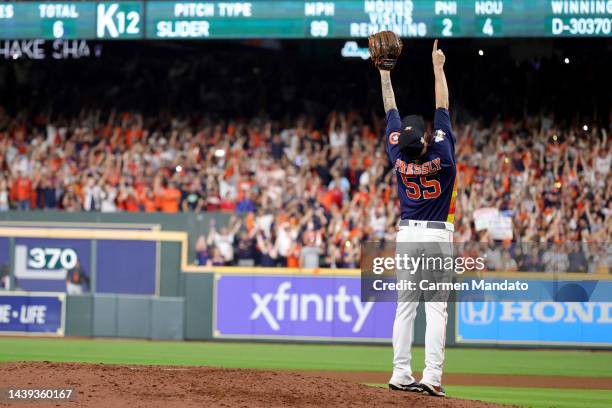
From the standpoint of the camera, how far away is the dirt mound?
7297mm

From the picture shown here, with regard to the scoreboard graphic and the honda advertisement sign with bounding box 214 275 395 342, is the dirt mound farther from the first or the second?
the scoreboard graphic

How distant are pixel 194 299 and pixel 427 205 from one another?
30.7 feet

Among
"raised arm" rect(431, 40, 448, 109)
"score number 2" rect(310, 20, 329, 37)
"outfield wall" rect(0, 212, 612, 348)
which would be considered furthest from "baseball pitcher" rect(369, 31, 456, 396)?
"score number 2" rect(310, 20, 329, 37)

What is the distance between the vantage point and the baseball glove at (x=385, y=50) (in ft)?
27.2

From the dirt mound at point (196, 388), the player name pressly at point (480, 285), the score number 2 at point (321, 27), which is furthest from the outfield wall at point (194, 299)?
the dirt mound at point (196, 388)

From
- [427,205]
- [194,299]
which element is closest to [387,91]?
[427,205]

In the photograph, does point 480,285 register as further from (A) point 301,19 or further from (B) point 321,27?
(A) point 301,19

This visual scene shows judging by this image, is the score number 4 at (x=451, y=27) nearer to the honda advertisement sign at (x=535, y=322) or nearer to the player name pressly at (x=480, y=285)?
the player name pressly at (x=480, y=285)

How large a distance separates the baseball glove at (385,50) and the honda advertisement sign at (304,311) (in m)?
Result: 8.26

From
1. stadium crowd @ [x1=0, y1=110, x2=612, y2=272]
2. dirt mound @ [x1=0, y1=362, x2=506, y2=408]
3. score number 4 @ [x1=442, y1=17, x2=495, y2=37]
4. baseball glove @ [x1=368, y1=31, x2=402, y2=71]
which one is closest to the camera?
dirt mound @ [x1=0, y1=362, x2=506, y2=408]

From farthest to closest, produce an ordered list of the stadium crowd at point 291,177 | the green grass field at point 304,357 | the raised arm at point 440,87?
the stadium crowd at point 291,177 < the green grass field at point 304,357 < the raised arm at point 440,87

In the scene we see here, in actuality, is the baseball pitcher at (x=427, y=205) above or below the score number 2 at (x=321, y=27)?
below

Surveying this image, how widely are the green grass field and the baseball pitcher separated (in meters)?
3.30

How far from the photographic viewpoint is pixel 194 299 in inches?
661
